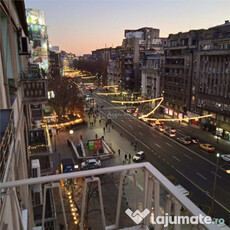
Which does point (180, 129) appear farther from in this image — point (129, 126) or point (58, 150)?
point (58, 150)

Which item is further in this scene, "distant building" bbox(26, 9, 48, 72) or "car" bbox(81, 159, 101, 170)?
"distant building" bbox(26, 9, 48, 72)

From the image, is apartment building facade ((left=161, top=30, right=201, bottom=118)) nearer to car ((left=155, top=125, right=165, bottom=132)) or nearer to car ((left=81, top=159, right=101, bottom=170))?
car ((left=155, top=125, right=165, bottom=132))

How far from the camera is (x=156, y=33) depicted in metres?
92.5

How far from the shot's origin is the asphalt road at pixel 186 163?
22.1 metres

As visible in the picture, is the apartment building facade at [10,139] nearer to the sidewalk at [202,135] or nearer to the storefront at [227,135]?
the sidewalk at [202,135]

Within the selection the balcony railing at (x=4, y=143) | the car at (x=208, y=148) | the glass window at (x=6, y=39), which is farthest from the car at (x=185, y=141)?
the balcony railing at (x=4, y=143)

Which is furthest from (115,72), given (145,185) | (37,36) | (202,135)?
(145,185)

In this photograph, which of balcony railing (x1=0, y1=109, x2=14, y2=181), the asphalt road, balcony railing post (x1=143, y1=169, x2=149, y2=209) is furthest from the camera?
the asphalt road

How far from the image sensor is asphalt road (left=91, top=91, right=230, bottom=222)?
72.5 ft

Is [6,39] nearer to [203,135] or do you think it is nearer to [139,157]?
[139,157]

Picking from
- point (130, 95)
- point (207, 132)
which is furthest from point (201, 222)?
point (130, 95)

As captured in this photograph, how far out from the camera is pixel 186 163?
29.8 meters

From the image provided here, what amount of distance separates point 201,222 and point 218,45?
45763mm

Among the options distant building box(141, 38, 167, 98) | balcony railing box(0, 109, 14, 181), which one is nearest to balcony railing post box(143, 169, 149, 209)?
balcony railing box(0, 109, 14, 181)
